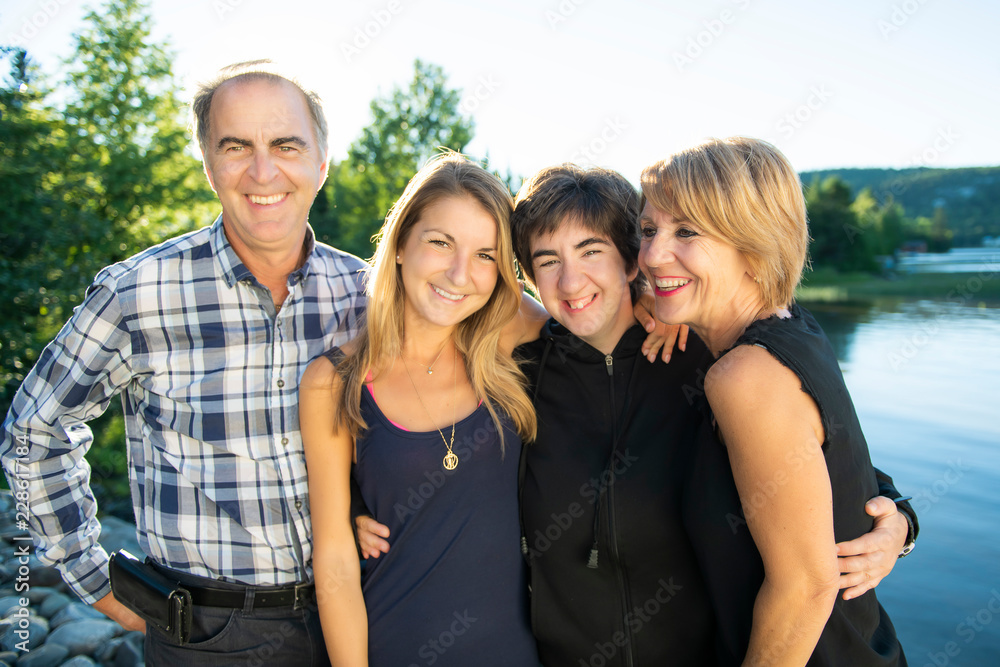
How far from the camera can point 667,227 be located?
183 cm

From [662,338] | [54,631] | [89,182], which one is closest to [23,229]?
[89,182]

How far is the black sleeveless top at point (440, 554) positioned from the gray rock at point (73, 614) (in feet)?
13.3

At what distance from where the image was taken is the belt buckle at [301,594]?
7.11 ft

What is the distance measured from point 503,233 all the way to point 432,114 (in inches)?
913

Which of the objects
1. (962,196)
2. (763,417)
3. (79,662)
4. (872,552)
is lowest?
(962,196)

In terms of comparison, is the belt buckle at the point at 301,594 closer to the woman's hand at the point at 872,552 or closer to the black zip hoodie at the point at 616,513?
the black zip hoodie at the point at 616,513

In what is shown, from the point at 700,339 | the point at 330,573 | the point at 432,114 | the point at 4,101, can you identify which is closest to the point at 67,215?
the point at 4,101

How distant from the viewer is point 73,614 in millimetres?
4734

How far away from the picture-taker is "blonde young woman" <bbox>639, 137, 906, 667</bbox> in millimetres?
1519

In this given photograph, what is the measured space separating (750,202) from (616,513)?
1.06 meters

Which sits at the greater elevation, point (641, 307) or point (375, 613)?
point (641, 307)

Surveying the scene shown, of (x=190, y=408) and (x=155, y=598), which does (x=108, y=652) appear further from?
(x=190, y=408)

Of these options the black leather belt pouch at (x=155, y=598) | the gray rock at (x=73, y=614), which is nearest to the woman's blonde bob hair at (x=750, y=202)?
the black leather belt pouch at (x=155, y=598)

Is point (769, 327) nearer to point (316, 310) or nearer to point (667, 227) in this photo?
point (667, 227)
